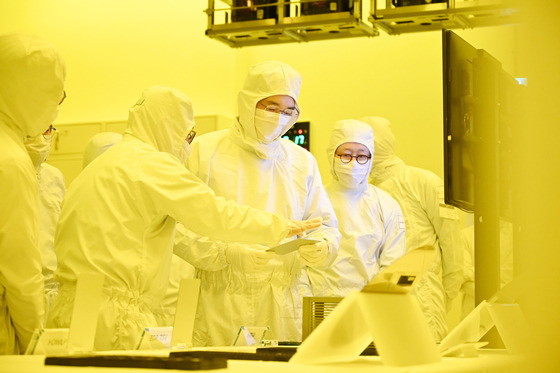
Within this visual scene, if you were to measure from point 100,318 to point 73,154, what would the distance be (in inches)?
201

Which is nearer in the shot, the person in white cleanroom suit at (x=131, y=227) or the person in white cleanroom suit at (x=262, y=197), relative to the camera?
the person in white cleanroom suit at (x=131, y=227)

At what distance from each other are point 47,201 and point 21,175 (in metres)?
2.38

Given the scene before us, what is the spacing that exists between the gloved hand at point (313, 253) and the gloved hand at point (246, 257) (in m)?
0.15

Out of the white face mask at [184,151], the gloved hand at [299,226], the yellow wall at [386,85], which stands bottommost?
the gloved hand at [299,226]

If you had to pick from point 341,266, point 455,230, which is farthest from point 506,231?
point 341,266

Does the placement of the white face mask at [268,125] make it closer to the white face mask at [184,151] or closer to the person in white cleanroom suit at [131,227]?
the white face mask at [184,151]

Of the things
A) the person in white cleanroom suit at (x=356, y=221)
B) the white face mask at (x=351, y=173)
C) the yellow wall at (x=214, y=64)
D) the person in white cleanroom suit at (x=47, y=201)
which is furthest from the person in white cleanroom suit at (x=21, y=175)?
the yellow wall at (x=214, y=64)

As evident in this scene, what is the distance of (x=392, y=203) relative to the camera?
491 centimetres

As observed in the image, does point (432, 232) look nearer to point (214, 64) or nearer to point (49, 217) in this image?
point (49, 217)

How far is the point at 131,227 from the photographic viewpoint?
2600mm

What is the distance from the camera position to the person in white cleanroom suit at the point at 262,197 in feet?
11.0

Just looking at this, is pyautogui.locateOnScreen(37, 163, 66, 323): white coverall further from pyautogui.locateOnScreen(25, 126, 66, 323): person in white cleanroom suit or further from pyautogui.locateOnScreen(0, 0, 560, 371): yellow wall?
pyautogui.locateOnScreen(0, 0, 560, 371): yellow wall

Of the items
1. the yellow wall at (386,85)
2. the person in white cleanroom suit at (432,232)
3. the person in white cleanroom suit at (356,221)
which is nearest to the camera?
the person in white cleanroom suit at (356,221)

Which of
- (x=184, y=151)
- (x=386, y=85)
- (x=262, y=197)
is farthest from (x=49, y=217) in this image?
(x=386, y=85)
